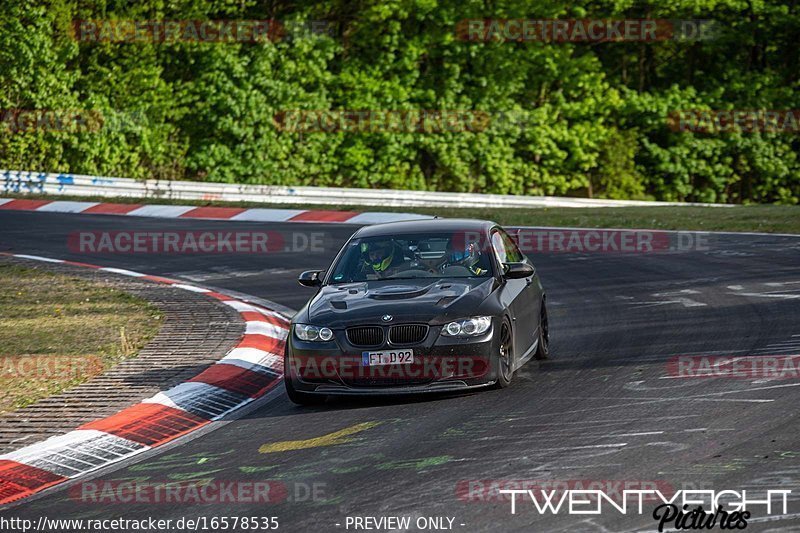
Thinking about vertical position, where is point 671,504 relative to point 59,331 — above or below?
above

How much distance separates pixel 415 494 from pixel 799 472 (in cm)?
206

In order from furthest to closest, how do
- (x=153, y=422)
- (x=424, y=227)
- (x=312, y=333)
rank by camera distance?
(x=424, y=227) → (x=312, y=333) → (x=153, y=422)

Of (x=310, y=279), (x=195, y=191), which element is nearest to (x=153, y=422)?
(x=310, y=279)

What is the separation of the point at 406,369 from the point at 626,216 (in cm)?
1676

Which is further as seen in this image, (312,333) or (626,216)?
(626,216)

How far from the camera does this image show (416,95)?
39125 millimetres

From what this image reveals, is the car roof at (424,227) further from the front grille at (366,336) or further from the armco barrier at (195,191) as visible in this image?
the armco barrier at (195,191)

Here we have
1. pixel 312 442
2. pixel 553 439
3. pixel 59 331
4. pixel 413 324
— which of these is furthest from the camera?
pixel 59 331

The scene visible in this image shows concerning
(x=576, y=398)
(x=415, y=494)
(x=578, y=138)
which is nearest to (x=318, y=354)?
(x=576, y=398)

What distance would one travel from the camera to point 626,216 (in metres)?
25.4

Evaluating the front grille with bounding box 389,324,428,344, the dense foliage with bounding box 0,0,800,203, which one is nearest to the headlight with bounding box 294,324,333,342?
the front grille with bounding box 389,324,428,344

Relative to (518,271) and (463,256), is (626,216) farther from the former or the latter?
(518,271)

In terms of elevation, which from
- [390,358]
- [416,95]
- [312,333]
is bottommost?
[390,358]

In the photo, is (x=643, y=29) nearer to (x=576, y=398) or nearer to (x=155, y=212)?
(x=155, y=212)
